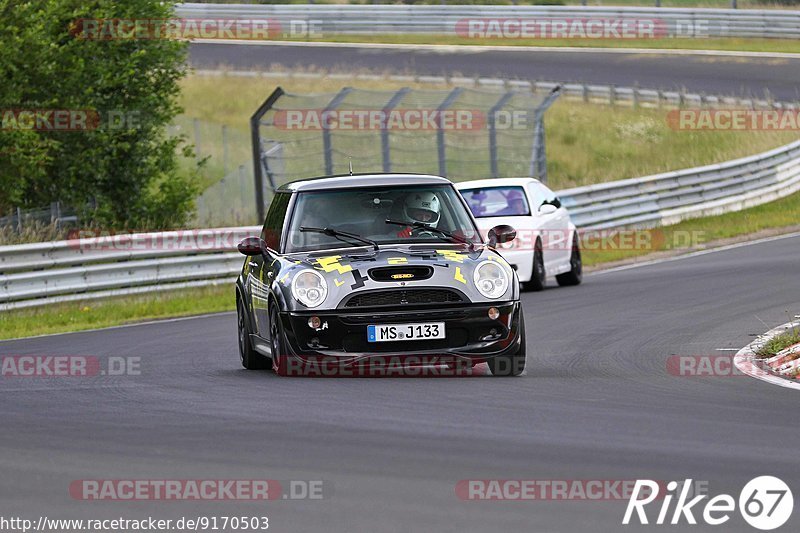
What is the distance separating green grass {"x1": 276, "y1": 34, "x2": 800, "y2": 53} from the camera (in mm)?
46531

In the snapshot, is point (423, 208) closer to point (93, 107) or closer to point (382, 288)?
point (382, 288)

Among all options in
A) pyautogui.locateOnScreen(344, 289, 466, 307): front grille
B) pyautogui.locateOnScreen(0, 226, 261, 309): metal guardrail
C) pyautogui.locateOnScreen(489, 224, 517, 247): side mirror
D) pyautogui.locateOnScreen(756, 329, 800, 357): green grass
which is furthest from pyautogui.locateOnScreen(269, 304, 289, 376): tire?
pyautogui.locateOnScreen(0, 226, 261, 309): metal guardrail

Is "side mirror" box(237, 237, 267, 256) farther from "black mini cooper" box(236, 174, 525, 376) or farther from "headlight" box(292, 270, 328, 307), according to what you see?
"headlight" box(292, 270, 328, 307)

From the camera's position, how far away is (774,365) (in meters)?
11.4

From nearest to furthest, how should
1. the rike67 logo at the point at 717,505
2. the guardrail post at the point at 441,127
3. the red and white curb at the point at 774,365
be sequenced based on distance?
1. the rike67 logo at the point at 717,505
2. the red and white curb at the point at 774,365
3. the guardrail post at the point at 441,127

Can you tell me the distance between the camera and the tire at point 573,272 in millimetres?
20812

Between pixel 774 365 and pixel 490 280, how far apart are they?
7.22 ft

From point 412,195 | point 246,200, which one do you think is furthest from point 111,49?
point 412,195

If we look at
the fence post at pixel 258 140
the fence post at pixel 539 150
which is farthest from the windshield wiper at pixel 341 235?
the fence post at pixel 539 150

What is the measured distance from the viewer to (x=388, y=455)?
7.68m

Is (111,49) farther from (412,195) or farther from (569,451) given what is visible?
(569,451)

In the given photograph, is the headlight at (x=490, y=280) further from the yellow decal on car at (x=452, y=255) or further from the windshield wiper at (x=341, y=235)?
the windshield wiper at (x=341, y=235)

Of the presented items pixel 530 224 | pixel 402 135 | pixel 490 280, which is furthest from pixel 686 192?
pixel 490 280

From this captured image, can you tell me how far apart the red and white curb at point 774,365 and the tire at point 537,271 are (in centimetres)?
707
